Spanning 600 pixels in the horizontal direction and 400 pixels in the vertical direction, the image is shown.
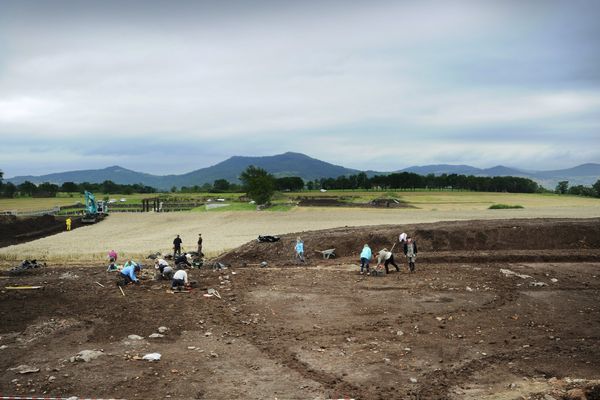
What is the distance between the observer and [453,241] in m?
29.4

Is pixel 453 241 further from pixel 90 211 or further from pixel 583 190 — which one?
pixel 583 190

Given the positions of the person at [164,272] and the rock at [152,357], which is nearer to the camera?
the rock at [152,357]

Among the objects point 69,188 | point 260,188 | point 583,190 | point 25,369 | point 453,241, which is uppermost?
point 69,188

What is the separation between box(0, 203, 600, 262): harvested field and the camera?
35.2 m

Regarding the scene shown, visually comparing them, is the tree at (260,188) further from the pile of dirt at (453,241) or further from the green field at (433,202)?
the pile of dirt at (453,241)

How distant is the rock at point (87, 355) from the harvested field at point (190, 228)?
772 inches

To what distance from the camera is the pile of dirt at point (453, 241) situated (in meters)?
28.5

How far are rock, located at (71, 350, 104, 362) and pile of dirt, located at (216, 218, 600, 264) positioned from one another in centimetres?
1587

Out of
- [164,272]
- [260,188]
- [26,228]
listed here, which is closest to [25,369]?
[164,272]

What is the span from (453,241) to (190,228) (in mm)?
31019

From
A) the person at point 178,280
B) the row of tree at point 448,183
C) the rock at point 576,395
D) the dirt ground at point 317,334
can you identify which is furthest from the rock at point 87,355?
the row of tree at point 448,183

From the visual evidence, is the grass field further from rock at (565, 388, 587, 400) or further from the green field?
rock at (565, 388, 587, 400)

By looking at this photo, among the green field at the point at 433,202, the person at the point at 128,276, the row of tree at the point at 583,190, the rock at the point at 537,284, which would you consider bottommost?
the rock at the point at 537,284

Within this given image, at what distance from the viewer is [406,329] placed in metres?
14.1
